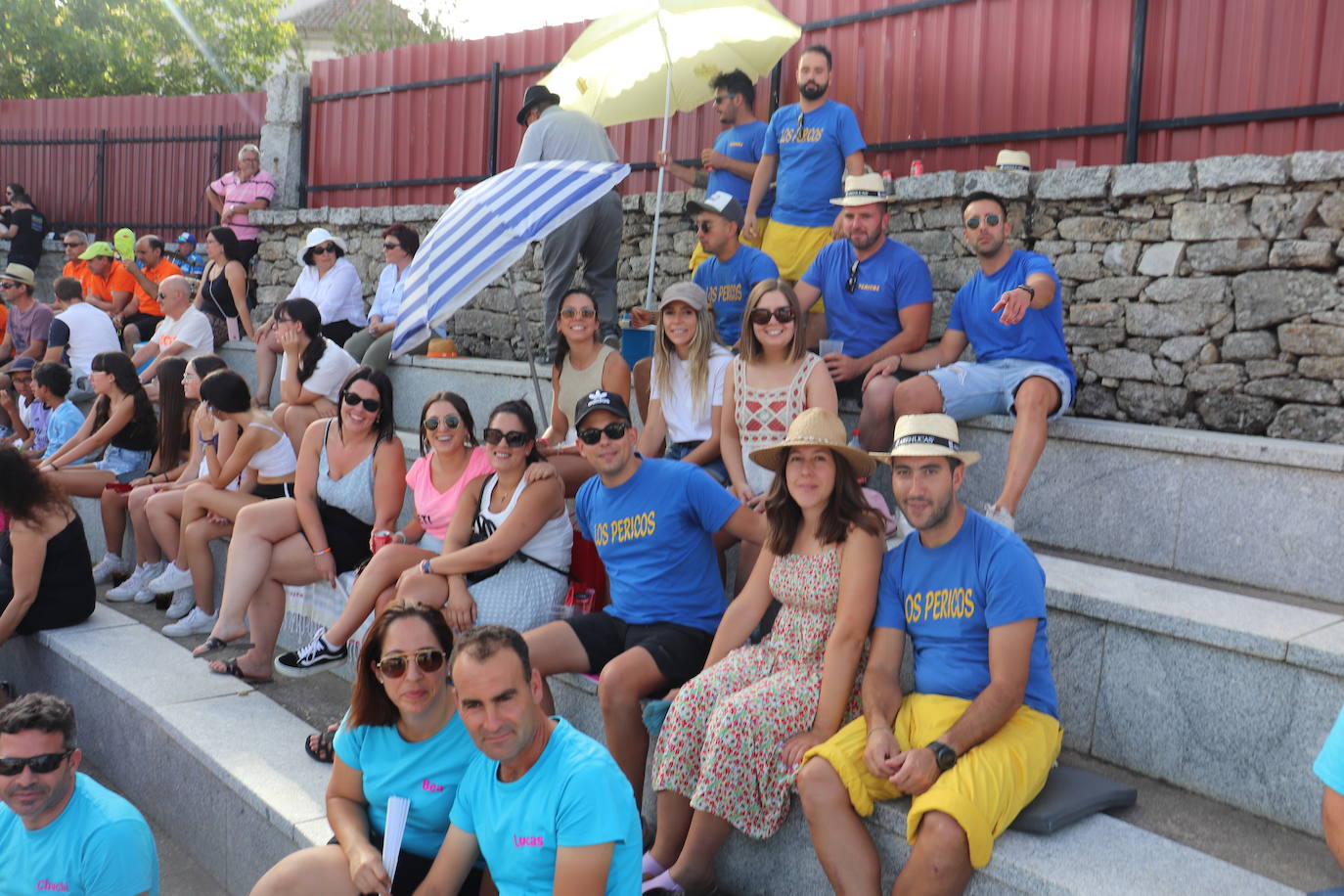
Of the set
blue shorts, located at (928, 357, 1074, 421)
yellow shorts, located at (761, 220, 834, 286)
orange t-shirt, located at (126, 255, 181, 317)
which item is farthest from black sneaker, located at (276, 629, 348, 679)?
orange t-shirt, located at (126, 255, 181, 317)

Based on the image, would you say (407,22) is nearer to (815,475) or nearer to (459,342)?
(459,342)

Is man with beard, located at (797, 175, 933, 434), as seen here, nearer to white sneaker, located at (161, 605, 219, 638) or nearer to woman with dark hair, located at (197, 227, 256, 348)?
white sneaker, located at (161, 605, 219, 638)

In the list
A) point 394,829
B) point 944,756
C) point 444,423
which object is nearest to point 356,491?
point 444,423

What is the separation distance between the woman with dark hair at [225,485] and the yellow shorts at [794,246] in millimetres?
2929

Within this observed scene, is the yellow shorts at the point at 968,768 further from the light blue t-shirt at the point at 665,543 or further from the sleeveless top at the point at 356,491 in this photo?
the sleeveless top at the point at 356,491

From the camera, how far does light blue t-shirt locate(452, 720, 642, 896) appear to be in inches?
107

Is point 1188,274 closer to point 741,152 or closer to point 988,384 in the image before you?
point 988,384

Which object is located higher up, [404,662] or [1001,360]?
[1001,360]

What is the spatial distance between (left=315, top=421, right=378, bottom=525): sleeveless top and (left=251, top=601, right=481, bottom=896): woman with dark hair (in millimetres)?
2168

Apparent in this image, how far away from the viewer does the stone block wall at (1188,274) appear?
5.13m

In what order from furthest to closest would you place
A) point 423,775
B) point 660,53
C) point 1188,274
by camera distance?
point 660,53 < point 1188,274 < point 423,775

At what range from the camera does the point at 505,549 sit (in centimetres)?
452

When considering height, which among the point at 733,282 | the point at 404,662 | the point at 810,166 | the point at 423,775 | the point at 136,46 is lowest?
the point at 423,775

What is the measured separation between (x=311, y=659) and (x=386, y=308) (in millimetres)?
4149
